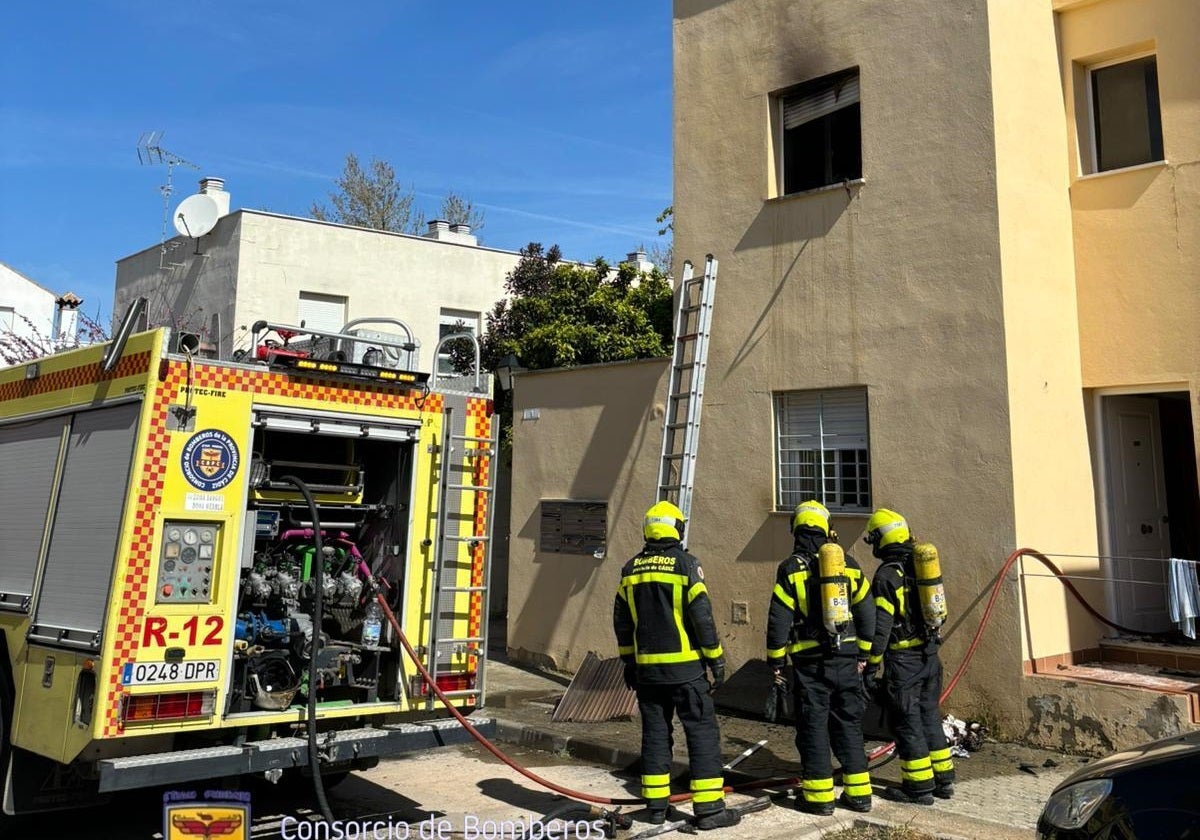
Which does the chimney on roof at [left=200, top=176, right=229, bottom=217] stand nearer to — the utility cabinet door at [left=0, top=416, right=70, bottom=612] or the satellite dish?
the satellite dish

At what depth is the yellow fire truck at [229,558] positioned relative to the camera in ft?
17.2

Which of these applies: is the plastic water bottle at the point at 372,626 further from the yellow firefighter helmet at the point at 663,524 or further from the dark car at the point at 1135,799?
the dark car at the point at 1135,799

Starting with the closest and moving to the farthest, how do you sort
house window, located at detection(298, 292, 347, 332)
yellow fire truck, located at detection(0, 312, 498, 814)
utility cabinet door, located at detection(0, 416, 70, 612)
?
yellow fire truck, located at detection(0, 312, 498, 814) → utility cabinet door, located at detection(0, 416, 70, 612) → house window, located at detection(298, 292, 347, 332)

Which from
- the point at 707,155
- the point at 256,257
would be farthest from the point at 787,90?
the point at 256,257

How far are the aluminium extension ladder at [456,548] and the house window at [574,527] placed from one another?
5122 mm

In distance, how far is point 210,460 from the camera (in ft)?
18.0

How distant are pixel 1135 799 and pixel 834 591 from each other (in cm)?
285

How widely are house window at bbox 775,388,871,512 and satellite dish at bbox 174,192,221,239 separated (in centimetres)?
→ 1216

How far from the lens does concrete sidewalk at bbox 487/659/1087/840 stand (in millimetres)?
6301

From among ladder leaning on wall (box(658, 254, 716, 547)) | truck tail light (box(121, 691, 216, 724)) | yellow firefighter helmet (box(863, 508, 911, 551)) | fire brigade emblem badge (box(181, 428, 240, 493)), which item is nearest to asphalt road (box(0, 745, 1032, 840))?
truck tail light (box(121, 691, 216, 724))

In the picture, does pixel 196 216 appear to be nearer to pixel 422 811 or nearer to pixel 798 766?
pixel 422 811

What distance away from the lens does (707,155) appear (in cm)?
1113

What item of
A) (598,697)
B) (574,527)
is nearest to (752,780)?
(598,697)

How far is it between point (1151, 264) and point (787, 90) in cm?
406
